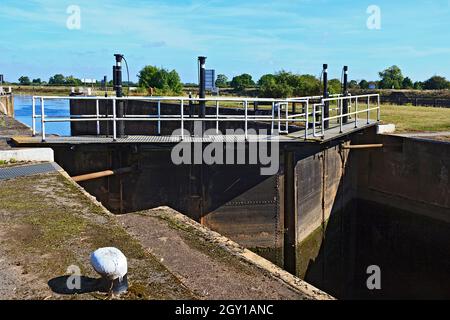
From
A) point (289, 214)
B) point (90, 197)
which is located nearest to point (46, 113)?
point (289, 214)

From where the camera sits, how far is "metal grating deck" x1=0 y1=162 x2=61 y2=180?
6.35m

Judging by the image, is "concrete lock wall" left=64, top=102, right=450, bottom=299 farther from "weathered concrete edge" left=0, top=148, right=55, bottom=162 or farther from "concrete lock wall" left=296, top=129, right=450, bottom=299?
"weathered concrete edge" left=0, top=148, right=55, bottom=162

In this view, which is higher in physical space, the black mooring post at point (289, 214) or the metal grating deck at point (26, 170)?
the metal grating deck at point (26, 170)

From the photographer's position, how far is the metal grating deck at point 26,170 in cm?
635

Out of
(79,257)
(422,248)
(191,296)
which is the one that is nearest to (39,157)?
(79,257)

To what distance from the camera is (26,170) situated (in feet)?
22.0

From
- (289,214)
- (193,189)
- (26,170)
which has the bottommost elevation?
(289,214)

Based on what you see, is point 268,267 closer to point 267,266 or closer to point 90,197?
point 267,266

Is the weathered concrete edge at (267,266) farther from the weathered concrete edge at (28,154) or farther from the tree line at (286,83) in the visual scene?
the tree line at (286,83)

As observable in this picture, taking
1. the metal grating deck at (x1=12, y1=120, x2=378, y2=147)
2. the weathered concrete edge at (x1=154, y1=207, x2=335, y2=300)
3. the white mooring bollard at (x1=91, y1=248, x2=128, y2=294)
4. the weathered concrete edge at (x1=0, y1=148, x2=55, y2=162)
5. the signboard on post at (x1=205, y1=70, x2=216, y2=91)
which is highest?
the signboard on post at (x1=205, y1=70, x2=216, y2=91)

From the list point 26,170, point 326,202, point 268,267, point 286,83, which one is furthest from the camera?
point 286,83

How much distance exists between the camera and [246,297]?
3.52 metres

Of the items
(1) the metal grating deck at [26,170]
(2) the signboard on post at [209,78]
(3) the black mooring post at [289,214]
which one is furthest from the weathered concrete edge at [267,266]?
(2) the signboard on post at [209,78]

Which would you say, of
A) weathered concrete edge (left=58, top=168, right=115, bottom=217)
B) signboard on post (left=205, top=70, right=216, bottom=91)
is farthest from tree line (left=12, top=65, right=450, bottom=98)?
weathered concrete edge (left=58, top=168, right=115, bottom=217)
